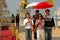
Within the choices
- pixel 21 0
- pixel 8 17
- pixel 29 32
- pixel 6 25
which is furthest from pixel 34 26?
pixel 21 0

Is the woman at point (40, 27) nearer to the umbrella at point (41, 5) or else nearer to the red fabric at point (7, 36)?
the red fabric at point (7, 36)

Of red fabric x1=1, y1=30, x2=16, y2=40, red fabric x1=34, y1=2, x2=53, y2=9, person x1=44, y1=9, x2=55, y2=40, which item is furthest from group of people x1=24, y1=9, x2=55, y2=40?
red fabric x1=34, y1=2, x2=53, y2=9

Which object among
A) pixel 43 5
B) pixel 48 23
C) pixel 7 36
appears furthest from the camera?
pixel 43 5

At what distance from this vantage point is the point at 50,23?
14.8 m

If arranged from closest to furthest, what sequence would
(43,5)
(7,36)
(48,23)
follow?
(48,23), (7,36), (43,5)

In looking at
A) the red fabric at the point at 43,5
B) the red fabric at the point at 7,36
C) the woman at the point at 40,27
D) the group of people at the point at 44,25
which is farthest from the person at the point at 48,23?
the red fabric at the point at 43,5

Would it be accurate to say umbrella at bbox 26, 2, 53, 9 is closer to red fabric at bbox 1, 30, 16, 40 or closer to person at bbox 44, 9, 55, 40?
person at bbox 44, 9, 55, 40

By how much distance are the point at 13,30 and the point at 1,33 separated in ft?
2.10

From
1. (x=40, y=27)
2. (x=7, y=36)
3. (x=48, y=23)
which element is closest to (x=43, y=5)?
(x=48, y=23)

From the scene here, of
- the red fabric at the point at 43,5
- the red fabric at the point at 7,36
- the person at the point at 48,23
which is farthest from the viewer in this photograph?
the red fabric at the point at 43,5

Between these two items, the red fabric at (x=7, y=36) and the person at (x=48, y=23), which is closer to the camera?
the person at (x=48, y=23)

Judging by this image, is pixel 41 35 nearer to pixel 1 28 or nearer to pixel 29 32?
pixel 29 32

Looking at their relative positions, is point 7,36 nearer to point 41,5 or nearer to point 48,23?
point 48,23

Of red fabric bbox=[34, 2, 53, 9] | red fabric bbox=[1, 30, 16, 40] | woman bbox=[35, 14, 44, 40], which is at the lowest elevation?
red fabric bbox=[1, 30, 16, 40]
